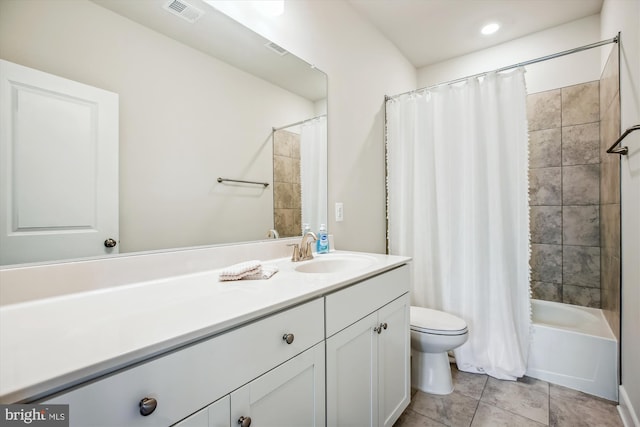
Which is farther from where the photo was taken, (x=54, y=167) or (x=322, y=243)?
(x=322, y=243)

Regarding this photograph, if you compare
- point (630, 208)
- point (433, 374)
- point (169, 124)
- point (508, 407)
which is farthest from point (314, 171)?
point (508, 407)

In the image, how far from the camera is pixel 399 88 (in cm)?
257

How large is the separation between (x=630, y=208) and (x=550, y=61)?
5.30 feet

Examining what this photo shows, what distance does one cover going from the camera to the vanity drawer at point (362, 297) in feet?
3.19

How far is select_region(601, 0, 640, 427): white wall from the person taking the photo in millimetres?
1289

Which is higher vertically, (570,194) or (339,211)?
(570,194)

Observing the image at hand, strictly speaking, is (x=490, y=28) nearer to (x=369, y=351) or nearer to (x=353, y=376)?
(x=369, y=351)

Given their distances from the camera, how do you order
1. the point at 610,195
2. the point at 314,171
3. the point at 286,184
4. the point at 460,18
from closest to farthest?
the point at 286,184, the point at 314,171, the point at 610,195, the point at 460,18

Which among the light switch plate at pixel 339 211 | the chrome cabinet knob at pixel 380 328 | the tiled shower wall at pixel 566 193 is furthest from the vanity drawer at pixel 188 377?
the tiled shower wall at pixel 566 193

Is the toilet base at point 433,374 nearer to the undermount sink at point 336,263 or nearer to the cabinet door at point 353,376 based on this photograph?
the cabinet door at point 353,376

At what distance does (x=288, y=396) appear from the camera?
0.80 metres

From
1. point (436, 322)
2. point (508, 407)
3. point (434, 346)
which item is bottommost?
point (508, 407)

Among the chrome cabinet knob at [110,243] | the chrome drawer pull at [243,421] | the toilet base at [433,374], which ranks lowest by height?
the toilet base at [433,374]

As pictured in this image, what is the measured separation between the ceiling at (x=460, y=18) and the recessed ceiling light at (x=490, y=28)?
4cm
